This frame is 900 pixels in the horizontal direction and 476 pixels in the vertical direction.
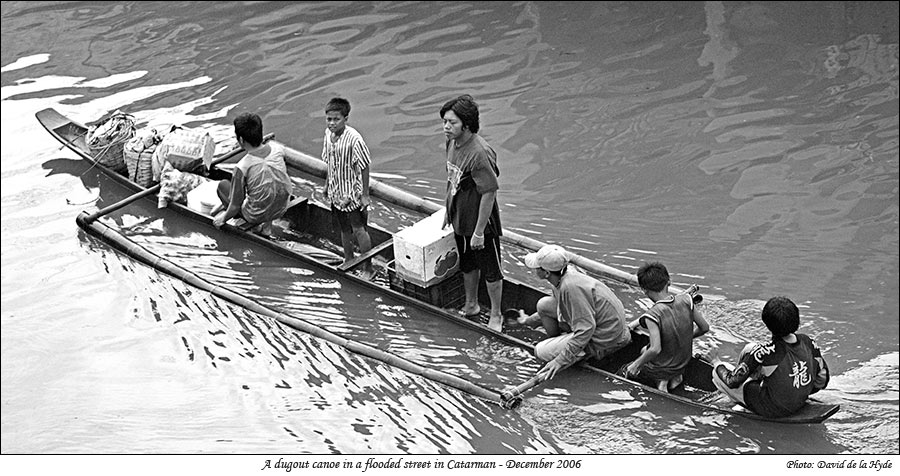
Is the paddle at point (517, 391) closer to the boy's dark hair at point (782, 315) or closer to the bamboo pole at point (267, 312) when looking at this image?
the bamboo pole at point (267, 312)

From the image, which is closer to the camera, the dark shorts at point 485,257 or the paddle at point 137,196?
the dark shorts at point 485,257

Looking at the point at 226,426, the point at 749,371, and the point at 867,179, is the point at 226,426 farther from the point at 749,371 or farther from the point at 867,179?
the point at 867,179

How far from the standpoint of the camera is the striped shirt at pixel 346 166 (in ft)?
25.3

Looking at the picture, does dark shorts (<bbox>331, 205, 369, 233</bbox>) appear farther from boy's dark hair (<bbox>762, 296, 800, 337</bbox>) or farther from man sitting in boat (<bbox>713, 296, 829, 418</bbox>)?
boy's dark hair (<bbox>762, 296, 800, 337</bbox>)

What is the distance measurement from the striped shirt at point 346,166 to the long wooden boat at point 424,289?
0.55m

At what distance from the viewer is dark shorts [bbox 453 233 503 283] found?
7.25m

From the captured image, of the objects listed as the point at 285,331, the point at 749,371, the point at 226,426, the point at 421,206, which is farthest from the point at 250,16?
the point at 749,371

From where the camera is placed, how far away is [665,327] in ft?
21.0

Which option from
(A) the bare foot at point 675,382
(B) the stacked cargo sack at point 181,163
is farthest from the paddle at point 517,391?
(B) the stacked cargo sack at point 181,163

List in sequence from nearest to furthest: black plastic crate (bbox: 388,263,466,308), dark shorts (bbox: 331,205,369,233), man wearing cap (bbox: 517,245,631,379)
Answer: man wearing cap (bbox: 517,245,631,379), black plastic crate (bbox: 388,263,466,308), dark shorts (bbox: 331,205,369,233)

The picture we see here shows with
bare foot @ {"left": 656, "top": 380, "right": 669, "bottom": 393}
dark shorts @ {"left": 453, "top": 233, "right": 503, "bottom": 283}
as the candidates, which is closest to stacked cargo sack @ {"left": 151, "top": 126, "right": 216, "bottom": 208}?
dark shorts @ {"left": 453, "top": 233, "right": 503, "bottom": 283}

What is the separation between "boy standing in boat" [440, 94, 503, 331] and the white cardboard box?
0.36ft

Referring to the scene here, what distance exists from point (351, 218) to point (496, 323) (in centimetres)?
156

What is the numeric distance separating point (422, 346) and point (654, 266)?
1.97 meters
